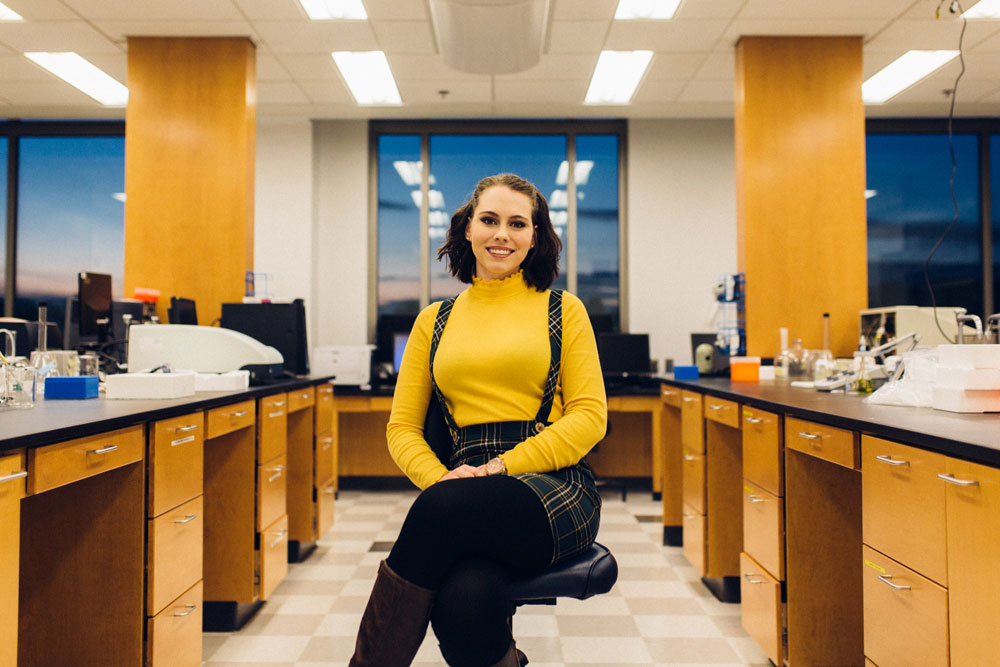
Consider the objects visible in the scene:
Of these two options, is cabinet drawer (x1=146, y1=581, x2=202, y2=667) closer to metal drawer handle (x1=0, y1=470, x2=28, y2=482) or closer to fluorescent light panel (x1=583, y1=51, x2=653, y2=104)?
metal drawer handle (x1=0, y1=470, x2=28, y2=482)

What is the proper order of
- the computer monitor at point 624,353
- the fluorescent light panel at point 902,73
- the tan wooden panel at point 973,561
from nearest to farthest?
the tan wooden panel at point 973,561 → the fluorescent light panel at point 902,73 → the computer monitor at point 624,353

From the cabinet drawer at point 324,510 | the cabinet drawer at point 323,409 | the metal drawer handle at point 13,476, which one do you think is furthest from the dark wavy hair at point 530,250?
the cabinet drawer at point 324,510

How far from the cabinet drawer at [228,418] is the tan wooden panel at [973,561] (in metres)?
1.91

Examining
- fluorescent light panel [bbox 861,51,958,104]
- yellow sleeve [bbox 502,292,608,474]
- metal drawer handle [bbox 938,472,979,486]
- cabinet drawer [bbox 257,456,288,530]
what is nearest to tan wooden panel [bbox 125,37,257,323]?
cabinet drawer [bbox 257,456,288,530]

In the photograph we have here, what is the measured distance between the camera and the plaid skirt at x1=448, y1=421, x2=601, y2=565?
1.18 m

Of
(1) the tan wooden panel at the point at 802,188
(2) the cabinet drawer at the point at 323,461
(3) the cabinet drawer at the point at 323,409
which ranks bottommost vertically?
(2) the cabinet drawer at the point at 323,461

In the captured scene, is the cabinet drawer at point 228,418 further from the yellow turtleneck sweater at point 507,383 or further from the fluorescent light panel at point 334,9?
the fluorescent light panel at point 334,9

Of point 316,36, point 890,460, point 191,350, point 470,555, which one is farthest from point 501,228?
point 316,36

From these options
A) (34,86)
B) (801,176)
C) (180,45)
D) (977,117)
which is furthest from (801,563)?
(34,86)

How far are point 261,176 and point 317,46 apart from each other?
1525 mm

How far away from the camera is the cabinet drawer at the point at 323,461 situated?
3.25 metres

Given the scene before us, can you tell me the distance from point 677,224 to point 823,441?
3.82 meters

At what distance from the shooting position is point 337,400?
14.5ft

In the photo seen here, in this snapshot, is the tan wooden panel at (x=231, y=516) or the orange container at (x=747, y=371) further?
the orange container at (x=747, y=371)
